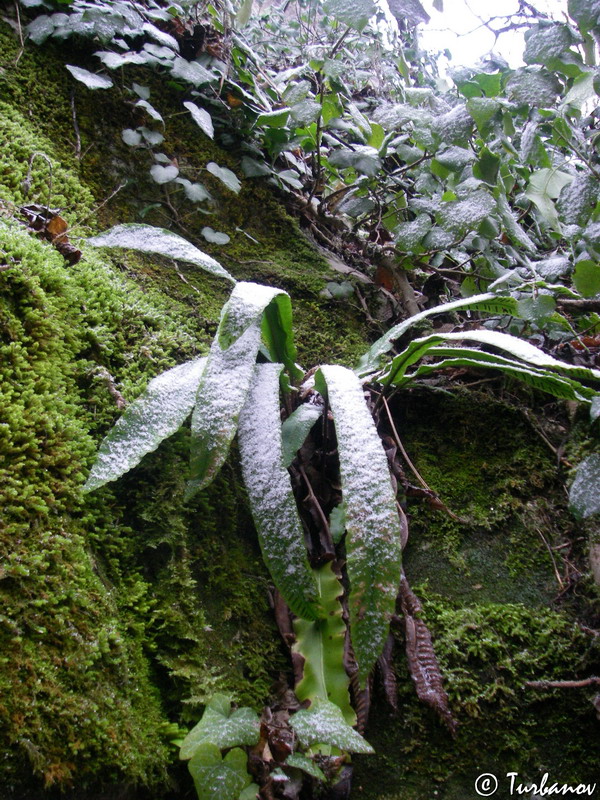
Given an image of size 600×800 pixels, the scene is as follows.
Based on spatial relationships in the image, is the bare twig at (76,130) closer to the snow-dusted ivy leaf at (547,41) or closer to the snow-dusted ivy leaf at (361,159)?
the snow-dusted ivy leaf at (361,159)

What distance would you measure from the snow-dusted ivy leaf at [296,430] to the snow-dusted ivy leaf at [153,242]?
407 mm

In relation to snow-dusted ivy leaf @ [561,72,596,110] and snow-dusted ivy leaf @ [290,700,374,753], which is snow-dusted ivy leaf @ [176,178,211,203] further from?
snow-dusted ivy leaf @ [290,700,374,753]

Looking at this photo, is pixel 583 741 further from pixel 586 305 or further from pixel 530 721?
pixel 586 305

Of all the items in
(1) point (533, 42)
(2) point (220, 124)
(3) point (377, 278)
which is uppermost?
(2) point (220, 124)

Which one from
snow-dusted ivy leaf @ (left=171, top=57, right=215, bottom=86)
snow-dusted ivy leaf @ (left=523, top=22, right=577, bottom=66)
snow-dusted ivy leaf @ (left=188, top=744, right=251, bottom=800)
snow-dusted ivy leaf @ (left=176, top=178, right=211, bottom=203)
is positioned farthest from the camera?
snow-dusted ivy leaf @ (left=171, top=57, right=215, bottom=86)

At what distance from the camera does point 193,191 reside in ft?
5.34

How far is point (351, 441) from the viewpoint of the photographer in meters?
0.93

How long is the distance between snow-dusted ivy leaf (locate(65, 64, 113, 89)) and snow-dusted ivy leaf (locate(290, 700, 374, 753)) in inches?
69.5

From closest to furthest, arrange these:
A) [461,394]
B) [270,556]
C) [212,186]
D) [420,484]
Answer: [270,556] → [420,484] → [461,394] → [212,186]

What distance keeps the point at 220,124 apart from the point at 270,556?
5.65ft

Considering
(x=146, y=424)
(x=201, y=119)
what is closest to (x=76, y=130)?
(x=201, y=119)

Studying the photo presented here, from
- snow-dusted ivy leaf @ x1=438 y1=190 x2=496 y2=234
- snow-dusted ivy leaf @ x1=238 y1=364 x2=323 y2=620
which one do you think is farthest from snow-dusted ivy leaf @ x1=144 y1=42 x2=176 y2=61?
snow-dusted ivy leaf @ x1=238 y1=364 x2=323 y2=620

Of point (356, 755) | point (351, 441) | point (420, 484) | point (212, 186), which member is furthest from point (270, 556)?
point (212, 186)

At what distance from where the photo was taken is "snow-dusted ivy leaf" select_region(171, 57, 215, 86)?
1.72 metres
